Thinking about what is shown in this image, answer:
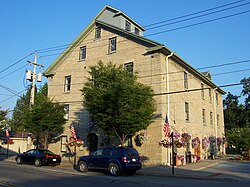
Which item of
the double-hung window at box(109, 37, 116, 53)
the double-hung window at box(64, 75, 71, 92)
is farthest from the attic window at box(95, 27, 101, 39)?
the double-hung window at box(64, 75, 71, 92)

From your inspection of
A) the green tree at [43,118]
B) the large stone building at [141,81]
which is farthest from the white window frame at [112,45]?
the green tree at [43,118]

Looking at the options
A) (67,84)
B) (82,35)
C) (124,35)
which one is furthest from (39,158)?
(82,35)

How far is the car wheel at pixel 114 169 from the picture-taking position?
1523 cm

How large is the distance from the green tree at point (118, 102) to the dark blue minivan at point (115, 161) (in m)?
2.66

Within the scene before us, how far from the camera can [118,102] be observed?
18.2 m

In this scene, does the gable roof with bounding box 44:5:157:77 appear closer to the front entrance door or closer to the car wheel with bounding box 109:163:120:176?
the front entrance door

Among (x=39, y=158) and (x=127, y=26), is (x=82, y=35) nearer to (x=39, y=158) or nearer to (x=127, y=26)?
(x=127, y=26)

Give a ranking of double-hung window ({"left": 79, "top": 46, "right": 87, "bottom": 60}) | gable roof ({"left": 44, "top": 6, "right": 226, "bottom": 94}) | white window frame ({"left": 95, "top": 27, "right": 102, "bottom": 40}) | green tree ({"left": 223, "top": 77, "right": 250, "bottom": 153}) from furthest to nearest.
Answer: green tree ({"left": 223, "top": 77, "right": 250, "bottom": 153})
double-hung window ({"left": 79, "top": 46, "right": 87, "bottom": 60})
white window frame ({"left": 95, "top": 27, "right": 102, "bottom": 40})
gable roof ({"left": 44, "top": 6, "right": 226, "bottom": 94})

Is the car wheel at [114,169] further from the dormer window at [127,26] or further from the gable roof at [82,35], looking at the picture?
the dormer window at [127,26]

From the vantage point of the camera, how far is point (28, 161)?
21719 millimetres

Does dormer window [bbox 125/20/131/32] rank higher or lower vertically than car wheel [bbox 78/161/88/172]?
higher

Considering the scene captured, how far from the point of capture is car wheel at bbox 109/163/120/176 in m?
15.2

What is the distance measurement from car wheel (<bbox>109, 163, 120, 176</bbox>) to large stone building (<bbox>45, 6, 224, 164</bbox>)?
19.3 ft

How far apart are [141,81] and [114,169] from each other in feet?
31.3
